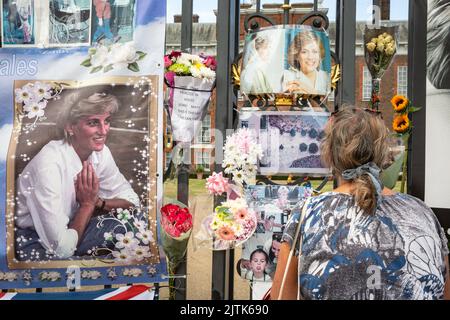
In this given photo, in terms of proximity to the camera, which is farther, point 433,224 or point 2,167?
point 2,167

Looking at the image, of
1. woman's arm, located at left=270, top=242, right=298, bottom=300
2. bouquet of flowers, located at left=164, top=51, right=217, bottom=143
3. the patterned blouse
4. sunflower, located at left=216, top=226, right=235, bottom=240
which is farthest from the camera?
bouquet of flowers, located at left=164, top=51, right=217, bottom=143

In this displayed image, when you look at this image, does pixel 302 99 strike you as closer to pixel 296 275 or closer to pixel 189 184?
pixel 189 184

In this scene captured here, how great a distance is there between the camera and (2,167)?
291cm

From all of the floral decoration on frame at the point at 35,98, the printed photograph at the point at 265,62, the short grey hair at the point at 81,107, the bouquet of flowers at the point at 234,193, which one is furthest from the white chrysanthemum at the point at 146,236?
the printed photograph at the point at 265,62

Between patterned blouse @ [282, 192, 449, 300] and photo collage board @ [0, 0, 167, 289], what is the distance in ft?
4.99

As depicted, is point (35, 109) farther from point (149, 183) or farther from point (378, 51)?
point (378, 51)

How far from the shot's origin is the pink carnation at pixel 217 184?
279 centimetres

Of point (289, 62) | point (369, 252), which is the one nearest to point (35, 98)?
point (289, 62)

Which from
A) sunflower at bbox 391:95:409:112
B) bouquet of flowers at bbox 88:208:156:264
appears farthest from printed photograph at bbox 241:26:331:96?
bouquet of flowers at bbox 88:208:156:264

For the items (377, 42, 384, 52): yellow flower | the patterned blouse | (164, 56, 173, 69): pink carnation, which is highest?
(377, 42, 384, 52): yellow flower

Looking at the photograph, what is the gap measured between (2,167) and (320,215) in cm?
211

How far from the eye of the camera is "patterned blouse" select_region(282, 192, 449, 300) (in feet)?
4.86

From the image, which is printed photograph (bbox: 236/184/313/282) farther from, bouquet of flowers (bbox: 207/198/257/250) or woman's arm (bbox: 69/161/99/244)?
woman's arm (bbox: 69/161/99/244)
